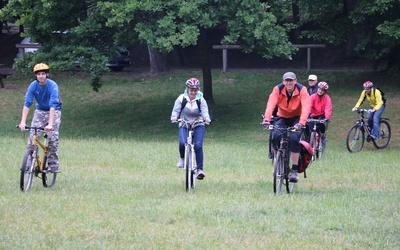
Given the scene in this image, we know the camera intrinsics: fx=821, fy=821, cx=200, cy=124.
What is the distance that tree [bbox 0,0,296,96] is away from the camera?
26344 millimetres

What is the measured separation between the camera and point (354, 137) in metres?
22.8

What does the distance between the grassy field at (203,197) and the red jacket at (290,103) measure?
1323mm

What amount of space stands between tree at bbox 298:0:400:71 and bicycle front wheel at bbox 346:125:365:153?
24.9 ft

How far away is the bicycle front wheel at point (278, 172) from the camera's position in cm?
1284

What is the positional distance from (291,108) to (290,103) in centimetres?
8

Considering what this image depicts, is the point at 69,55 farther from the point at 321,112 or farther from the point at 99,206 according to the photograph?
the point at 99,206

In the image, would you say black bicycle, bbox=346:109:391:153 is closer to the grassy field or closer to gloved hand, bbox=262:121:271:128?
the grassy field

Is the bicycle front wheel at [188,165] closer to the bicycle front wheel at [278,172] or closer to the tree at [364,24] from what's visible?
the bicycle front wheel at [278,172]

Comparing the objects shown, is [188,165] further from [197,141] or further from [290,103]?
[290,103]

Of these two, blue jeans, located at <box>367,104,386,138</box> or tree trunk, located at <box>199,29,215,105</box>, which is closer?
blue jeans, located at <box>367,104,386,138</box>

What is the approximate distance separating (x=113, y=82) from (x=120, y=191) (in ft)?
86.8

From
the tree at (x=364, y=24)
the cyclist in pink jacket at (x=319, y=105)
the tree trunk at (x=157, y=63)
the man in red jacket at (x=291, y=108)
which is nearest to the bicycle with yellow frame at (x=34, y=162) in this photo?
the man in red jacket at (x=291, y=108)

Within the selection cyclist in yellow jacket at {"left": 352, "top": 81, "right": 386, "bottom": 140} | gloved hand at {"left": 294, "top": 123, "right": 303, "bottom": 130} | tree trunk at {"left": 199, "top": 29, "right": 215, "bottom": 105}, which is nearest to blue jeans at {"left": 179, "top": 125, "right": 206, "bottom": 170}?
gloved hand at {"left": 294, "top": 123, "right": 303, "bottom": 130}

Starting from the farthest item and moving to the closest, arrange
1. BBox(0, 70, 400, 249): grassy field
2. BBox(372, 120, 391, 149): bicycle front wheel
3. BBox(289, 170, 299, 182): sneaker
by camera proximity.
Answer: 1. BBox(372, 120, 391, 149): bicycle front wheel
2. BBox(289, 170, 299, 182): sneaker
3. BBox(0, 70, 400, 249): grassy field
